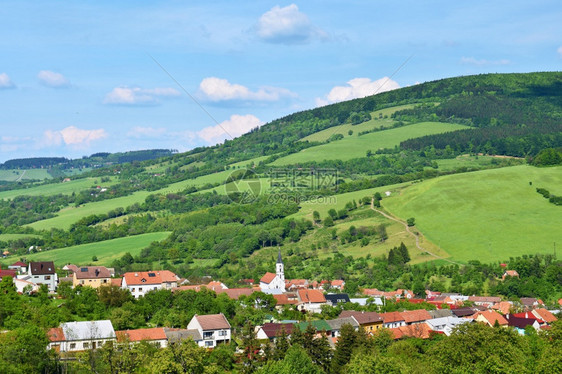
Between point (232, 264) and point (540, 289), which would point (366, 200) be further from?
point (540, 289)

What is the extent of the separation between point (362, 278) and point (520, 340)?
200ft

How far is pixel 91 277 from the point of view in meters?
95.6

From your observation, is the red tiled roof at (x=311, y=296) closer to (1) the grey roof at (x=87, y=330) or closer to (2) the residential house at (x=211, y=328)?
(2) the residential house at (x=211, y=328)

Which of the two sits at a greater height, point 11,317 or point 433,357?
point 11,317

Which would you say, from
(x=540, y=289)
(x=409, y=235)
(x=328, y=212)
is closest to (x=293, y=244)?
(x=328, y=212)

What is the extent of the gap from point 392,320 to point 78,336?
39.9m

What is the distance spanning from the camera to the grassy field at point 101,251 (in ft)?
488

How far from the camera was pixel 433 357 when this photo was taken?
5859cm

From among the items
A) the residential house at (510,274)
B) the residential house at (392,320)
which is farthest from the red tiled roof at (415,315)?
the residential house at (510,274)

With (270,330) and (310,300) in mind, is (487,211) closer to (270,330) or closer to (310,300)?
(310,300)

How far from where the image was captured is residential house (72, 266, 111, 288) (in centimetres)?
9481

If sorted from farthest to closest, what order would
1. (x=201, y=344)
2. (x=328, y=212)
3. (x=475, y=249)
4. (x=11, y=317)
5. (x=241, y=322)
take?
(x=328, y=212), (x=475, y=249), (x=241, y=322), (x=201, y=344), (x=11, y=317)

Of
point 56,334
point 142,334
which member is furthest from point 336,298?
point 56,334

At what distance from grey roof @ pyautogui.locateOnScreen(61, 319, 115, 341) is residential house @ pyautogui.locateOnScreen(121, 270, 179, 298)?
84.2ft
